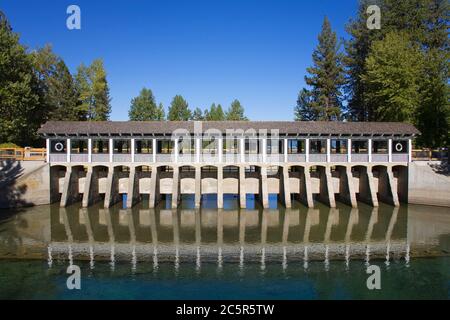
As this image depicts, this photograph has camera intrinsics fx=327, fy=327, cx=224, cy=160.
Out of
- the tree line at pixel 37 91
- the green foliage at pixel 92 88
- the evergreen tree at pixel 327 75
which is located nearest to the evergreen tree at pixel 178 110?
the tree line at pixel 37 91

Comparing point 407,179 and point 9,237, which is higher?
point 407,179

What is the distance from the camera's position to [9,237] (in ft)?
77.8

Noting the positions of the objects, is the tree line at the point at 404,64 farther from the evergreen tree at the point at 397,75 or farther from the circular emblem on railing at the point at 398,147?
the circular emblem on railing at the point at 398,147

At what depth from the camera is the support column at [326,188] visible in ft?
111

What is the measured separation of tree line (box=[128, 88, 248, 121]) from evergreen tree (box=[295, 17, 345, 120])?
43.2 metres

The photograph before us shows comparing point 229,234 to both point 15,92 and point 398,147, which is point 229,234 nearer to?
point 398,147

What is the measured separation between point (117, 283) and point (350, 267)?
40.7ft

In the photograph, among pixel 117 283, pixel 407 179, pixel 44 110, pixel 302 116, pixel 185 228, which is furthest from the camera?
pixel 302 116

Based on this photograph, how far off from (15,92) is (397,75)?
5027 centimetres

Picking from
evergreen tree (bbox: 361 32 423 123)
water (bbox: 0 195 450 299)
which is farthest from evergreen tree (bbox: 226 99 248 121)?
water (bbox: 0 195 450 299)

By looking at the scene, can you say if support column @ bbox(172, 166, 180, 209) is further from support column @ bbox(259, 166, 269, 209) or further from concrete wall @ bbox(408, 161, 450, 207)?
concrete wall @ bbox(408, 161, 450, 207)
